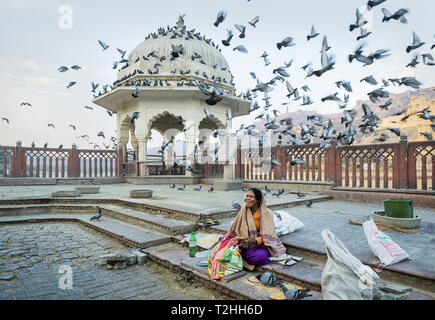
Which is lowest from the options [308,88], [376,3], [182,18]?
[308,88]

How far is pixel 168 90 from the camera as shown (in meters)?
15.3

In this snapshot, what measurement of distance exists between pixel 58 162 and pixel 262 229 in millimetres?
14009

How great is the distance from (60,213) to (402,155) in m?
10.1

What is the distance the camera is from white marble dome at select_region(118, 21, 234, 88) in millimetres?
16641

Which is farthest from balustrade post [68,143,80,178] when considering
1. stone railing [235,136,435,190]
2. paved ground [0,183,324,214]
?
stone railing [235,136,435,190]

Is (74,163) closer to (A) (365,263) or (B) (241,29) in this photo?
(B) (241,29)

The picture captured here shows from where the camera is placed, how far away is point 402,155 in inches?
314

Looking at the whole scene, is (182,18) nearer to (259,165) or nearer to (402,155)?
(259,165)

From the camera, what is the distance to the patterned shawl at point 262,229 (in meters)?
3.60

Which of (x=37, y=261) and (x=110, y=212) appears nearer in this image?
(x=37, y=261)

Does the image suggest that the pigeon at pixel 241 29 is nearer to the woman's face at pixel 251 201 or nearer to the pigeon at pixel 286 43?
the pigeon at pixel 286 43

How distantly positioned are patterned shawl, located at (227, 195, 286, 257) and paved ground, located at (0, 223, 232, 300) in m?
0.88

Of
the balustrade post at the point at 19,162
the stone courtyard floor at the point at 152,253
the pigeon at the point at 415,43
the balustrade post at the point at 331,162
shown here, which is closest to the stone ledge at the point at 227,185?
the balustrade post at the point at 331,162
